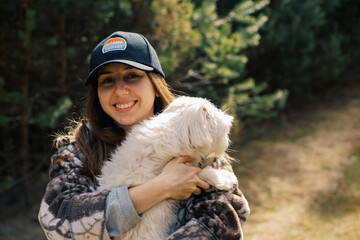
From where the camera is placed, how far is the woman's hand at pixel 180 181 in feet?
5.61

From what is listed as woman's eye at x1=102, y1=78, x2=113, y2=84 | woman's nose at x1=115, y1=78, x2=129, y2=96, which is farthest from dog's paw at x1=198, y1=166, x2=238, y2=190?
woman's eye at x1=102, y1=78, x2=113, y2=84

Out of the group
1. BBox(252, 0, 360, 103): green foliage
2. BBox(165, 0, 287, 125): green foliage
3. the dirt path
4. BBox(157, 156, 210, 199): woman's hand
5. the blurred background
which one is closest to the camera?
BBox(157, 156, 210, 199): woman's hand

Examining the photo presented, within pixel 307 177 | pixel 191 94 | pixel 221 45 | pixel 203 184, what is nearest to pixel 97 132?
pixel 203 184

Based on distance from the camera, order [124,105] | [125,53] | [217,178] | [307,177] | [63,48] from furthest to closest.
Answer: [307,177], [63,48], [124,105], [125,53], [217,178]

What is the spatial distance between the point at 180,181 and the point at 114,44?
2.74 ft

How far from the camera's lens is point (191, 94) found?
627 cm

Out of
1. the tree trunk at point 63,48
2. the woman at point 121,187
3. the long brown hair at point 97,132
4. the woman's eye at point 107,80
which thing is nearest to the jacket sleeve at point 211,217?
the woman at point 121,187

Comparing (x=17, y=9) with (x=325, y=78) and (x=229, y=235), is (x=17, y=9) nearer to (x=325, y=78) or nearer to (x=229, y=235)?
(x=229, y=235)

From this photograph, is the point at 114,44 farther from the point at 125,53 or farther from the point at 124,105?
the point at 124,105

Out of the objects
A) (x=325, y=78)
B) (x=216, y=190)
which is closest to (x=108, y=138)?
(x=216, y=190)

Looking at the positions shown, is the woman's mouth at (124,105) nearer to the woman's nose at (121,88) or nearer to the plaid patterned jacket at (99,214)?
the woman's nose at (121,88)

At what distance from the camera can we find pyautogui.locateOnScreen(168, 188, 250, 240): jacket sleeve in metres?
1.60

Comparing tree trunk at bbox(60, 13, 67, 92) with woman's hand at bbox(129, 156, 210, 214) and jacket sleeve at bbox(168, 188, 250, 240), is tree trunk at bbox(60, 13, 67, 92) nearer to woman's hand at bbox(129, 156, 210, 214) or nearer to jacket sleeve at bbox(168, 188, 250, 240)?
woman's hand at bbox(129, 156, 210, 214)

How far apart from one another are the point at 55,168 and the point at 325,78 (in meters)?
10.3
